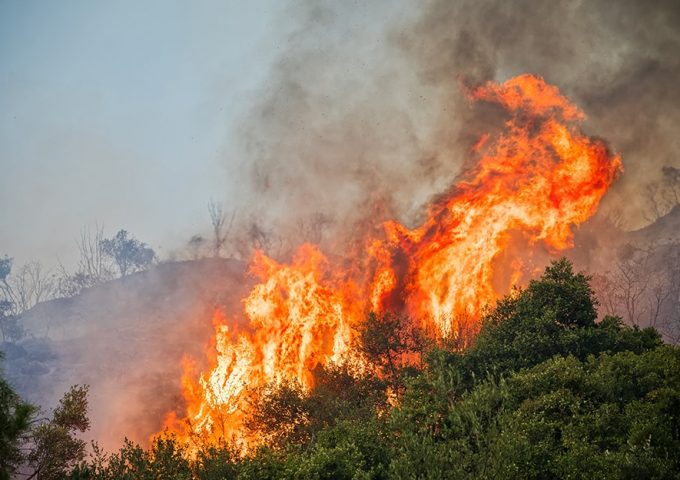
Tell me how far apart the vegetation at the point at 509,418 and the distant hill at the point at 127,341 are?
53.3m

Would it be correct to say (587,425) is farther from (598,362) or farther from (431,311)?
(431,311)

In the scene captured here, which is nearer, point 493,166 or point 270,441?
point 270,441

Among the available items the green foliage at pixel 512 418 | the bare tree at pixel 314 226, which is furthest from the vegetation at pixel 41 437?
the bare tree at pixel 314 226

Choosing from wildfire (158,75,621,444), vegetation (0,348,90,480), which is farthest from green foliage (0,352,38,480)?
wildfire (158,75,621,444)

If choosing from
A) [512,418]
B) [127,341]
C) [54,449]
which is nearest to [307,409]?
[54,449]

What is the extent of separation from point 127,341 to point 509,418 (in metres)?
119

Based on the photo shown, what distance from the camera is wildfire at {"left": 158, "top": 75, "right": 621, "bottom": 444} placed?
52.2m

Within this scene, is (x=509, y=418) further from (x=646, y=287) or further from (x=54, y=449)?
(x=646, y=287)

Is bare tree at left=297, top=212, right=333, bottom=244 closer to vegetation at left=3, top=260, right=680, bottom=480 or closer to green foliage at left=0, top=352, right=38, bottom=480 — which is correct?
vegetation at left=3, top=260, right=680, bottom=480

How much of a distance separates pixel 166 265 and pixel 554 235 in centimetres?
14408

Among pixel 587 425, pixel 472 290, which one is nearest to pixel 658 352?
pixel 587 425

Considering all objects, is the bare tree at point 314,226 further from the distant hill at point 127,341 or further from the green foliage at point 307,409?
the distant hill at point 127,341

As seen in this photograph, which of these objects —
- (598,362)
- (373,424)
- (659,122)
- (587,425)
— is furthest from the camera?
(659,122)

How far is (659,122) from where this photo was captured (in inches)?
2857
